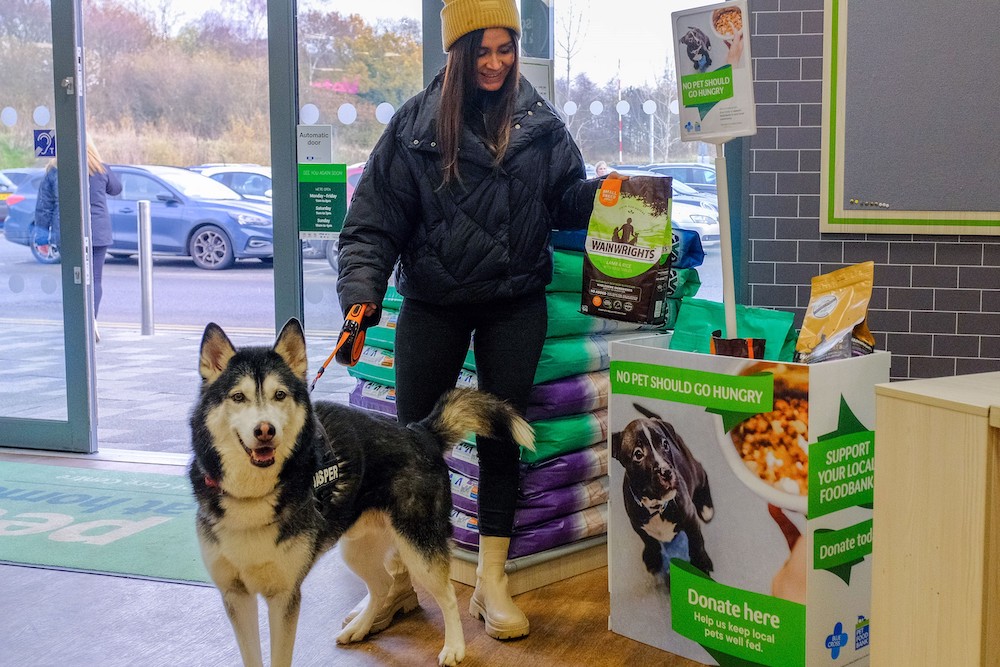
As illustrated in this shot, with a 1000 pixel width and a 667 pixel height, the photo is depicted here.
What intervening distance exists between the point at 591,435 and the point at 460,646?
2.83 feet

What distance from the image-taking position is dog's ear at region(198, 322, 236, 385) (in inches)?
82.9

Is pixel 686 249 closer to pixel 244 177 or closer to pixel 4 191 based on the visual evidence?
→ pixel 244 177

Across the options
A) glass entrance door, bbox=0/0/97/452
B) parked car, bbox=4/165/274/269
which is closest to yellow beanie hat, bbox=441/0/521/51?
glass entrance door, bbox=0/0/97/452

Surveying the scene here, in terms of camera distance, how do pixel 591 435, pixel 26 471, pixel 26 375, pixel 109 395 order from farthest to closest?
pixel 109 395, pixel 26 375, pixel 26 471, pixel 591 435

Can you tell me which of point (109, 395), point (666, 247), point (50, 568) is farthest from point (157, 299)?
point (666, 247)

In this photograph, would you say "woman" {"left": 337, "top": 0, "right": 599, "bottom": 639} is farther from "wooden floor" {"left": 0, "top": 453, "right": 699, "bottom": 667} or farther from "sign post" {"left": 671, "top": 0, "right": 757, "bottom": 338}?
"sign post" {"left": 671, "top": 0, "right": 757, "bottom": 338}

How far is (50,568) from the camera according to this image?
323 cm

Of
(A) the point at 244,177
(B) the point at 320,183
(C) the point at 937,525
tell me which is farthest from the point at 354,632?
(A) the point at 244,177

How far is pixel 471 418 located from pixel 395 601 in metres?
0.64

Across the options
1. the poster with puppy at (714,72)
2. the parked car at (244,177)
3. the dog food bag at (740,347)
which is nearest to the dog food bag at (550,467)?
the dog food bag at (740,347)

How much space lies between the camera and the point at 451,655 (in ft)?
8.42

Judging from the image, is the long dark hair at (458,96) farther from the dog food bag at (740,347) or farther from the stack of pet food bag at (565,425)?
the dog food bag at (740,347)

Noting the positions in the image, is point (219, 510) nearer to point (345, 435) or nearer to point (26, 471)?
point (345, 435)

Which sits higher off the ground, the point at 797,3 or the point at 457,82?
the point at 797,3
